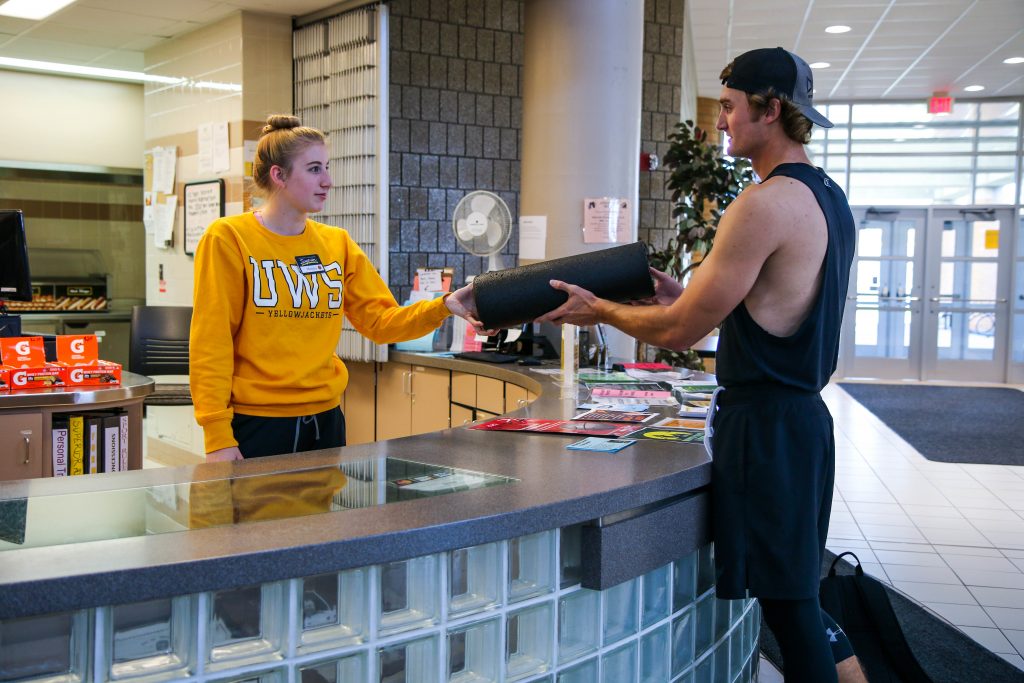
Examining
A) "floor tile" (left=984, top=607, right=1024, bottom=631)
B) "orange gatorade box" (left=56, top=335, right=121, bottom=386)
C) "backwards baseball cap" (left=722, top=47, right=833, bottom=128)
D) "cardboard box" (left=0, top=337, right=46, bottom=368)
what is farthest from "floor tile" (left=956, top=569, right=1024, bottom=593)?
"cardboard box" (left=0, top=337, right=46, bottom=368)

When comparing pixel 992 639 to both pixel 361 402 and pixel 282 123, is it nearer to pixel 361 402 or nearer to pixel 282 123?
pixel 282 123

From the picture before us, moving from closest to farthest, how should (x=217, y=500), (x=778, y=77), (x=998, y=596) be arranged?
(x=217, y=500), (x=778, y=77), (x=998, y=596)

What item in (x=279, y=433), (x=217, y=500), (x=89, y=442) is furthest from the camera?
(x=89, y=442)

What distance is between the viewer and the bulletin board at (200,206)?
648 centimetres

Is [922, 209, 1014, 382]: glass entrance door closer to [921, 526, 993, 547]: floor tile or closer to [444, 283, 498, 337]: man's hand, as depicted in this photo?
[921, 526, 993, 547]: floor tile

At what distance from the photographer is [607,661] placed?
2.03m

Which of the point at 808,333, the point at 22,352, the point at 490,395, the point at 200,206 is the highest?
the point at 200,206

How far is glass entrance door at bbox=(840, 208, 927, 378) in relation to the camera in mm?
13562

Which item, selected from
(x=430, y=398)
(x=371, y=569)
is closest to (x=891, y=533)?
(x=430, y=398)

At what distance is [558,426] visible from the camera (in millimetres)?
2709

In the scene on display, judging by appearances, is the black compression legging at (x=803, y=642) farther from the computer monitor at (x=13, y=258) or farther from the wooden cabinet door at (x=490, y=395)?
the computer monitor at (x=13, y=258)

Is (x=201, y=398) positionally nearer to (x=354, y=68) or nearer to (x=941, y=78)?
(x=354, y=68)

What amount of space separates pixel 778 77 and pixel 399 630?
1454mm

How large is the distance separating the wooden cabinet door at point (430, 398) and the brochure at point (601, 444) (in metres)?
2.71
